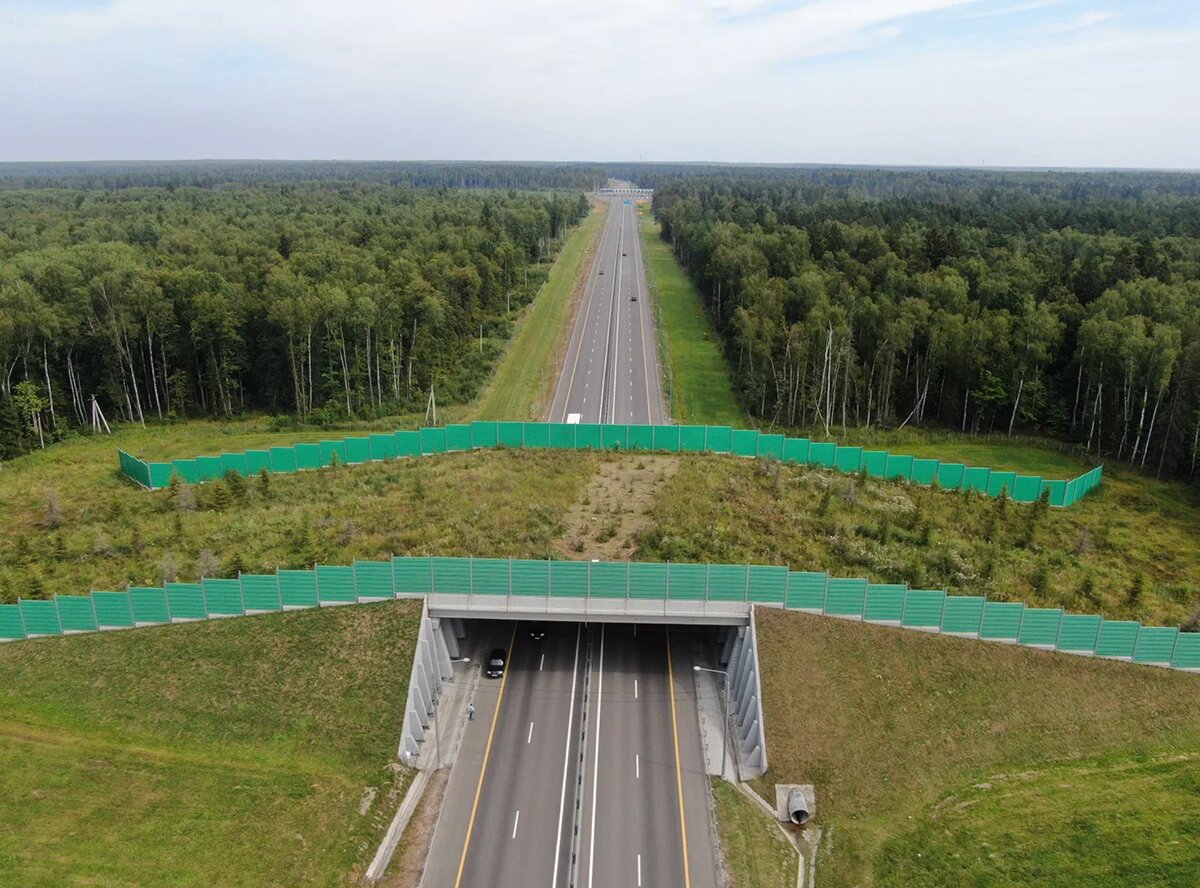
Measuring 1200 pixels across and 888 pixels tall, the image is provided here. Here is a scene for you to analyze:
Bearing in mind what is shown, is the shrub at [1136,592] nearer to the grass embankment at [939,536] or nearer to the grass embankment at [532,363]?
the grass embankment at [939,536]

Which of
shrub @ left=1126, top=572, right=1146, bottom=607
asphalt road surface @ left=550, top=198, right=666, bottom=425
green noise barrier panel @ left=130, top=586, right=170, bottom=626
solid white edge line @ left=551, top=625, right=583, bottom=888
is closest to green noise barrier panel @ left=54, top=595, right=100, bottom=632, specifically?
green noise barrier panel @ left=130, top=586, right=170, bottom=626

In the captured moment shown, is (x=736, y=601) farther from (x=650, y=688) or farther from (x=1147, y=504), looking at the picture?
(x=1147, y=504)

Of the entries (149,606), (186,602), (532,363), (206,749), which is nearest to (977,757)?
(206,749)

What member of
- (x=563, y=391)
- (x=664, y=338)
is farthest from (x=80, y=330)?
(x=664, y=338)

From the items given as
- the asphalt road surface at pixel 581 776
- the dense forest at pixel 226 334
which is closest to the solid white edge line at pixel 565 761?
the asphalt road surface at pixel 581 776

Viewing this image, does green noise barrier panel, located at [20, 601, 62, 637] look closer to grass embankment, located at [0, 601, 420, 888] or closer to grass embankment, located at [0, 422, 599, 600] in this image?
grass embankment, located at [0, 601, 420, 888]

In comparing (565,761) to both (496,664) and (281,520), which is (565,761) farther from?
(281,520)
